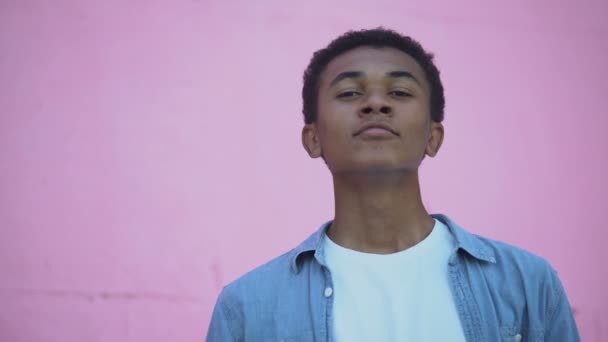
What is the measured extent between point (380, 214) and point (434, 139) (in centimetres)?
29

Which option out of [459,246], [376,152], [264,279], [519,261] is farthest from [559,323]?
[264,279]

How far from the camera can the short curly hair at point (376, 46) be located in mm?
1692

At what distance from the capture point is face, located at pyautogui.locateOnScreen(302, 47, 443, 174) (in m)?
1.48

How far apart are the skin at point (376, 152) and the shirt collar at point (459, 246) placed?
5cm

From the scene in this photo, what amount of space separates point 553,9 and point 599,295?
3.76ft

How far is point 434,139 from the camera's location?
168 cm

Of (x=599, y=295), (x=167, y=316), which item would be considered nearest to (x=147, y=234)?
(x=167, y=316)

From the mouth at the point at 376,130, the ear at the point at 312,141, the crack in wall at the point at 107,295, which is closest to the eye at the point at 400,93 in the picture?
the mouth at the point at 376,130

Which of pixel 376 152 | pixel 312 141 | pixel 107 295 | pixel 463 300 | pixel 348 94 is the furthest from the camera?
pixel 107 295

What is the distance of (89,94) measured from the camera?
2387 mm

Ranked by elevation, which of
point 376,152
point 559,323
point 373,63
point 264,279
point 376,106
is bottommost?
point 559,323

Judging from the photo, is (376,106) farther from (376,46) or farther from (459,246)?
(459,246)

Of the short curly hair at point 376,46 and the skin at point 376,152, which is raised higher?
the short curly hair at point 376,46

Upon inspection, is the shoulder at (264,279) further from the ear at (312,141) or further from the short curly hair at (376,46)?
the short curly hair at (376,46)
